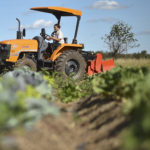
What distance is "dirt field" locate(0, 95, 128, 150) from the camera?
2.92m

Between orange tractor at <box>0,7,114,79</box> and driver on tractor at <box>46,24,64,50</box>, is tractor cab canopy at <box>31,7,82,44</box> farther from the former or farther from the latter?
driver on tractor at <box>46,24,64,50</box>

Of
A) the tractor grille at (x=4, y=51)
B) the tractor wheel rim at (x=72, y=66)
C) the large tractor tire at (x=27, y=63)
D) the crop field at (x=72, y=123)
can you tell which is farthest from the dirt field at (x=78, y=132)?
the tractor grille at (x=4, y=51)

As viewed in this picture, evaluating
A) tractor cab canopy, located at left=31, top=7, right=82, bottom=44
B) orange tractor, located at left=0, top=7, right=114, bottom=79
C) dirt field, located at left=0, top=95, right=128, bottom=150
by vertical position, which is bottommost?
dirt field, located at left=0, top=95, right=128, bottom=150

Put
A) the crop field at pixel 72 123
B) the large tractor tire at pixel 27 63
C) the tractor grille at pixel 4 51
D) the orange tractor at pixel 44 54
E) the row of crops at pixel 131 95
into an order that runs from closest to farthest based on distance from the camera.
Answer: the row of crops at pixel 131 95, the crop field at pixel 72 123, the large tractor tire at pixel 27 63, the orange tractor at pixel 44 54, the tractor grille at pixel 4 51

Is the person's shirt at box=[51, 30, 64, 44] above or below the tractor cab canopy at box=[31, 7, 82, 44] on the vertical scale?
below

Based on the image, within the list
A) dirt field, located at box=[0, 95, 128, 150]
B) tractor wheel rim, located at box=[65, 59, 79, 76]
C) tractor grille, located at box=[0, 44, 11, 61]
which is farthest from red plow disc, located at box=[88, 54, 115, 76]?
dirt field, located at box=[0, 95, 128, 150]

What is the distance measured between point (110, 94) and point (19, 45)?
646cm

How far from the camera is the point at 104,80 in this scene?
4852 mm

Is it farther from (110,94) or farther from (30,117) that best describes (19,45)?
(30,117)

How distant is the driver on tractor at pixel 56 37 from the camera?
10297 millimetres

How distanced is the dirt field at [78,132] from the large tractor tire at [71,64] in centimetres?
625

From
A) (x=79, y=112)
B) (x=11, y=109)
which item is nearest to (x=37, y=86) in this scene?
(x=79, y=112)

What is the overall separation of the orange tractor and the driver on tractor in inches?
4.7

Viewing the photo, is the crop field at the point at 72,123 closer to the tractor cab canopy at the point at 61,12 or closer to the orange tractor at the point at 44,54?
the orange tractor at the point at 44,54
